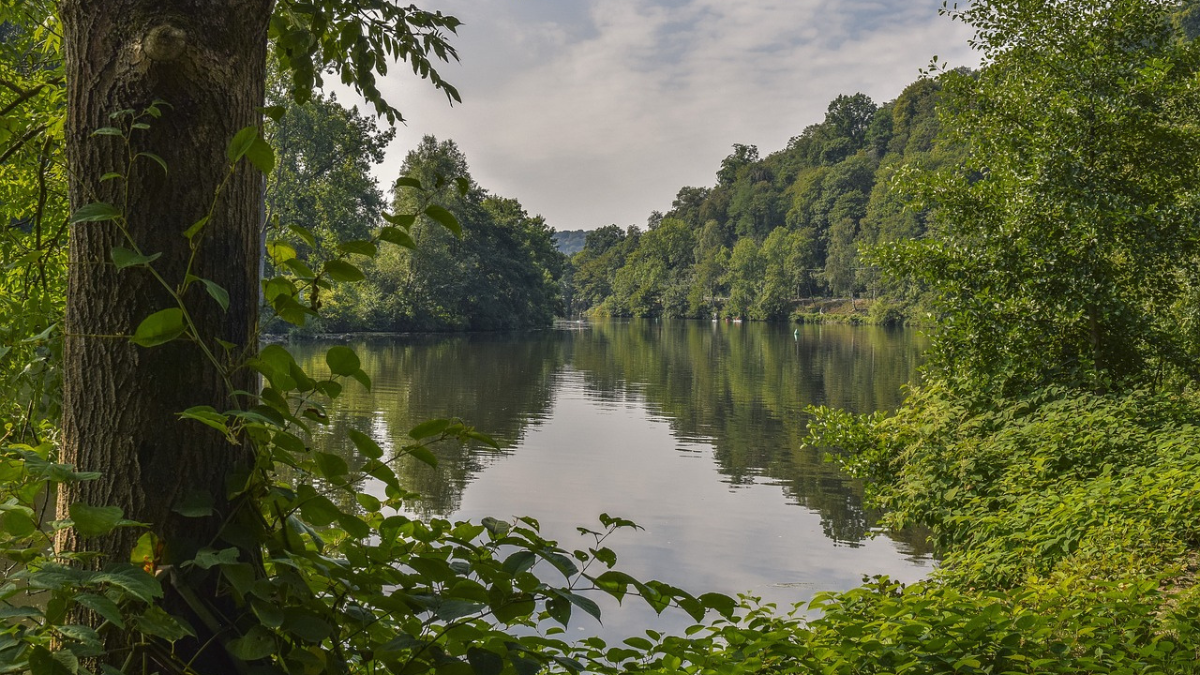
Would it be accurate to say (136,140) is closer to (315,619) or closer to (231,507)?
(231,507)

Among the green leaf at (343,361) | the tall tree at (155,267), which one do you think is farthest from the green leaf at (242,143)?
the green leaf at (343,361)

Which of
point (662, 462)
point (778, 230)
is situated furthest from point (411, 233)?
point (778, 230)

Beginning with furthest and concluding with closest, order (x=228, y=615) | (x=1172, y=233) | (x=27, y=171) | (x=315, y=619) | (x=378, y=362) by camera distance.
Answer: (x=378, y=362) → (x=1172, y=233) → (x=27, y=171) → (x=228, y=615) → (x=315, y=619)

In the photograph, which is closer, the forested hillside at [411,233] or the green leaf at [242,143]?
the green leaf at [242,143]

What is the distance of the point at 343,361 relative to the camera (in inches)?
51.2

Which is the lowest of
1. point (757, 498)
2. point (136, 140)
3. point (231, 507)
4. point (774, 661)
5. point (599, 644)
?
point (757, 498)

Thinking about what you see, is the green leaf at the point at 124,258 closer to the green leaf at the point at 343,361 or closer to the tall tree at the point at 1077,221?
the green leaf at the point at 343,361

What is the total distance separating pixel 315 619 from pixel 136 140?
798mm

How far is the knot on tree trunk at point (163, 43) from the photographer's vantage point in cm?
138

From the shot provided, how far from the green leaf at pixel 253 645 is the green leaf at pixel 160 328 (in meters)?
0.43

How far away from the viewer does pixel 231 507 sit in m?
1.37

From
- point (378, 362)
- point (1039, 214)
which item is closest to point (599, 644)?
point (1039, 214)

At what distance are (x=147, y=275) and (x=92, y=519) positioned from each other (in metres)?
0.48

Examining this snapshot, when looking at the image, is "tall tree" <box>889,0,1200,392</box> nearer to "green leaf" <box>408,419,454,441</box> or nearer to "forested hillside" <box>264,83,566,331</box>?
"green leaf" <box>408,419,454,441</box>
